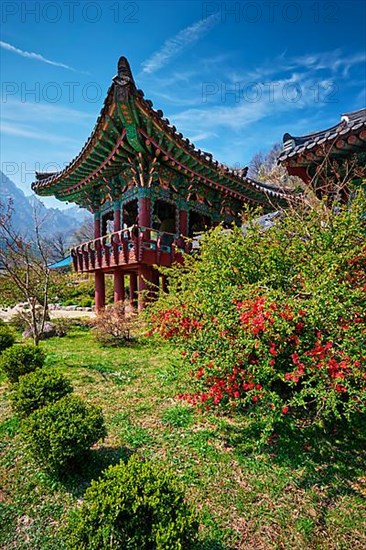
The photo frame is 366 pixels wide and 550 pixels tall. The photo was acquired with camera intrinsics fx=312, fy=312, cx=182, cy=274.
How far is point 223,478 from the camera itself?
289 centimetres

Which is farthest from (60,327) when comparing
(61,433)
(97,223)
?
(61,433)

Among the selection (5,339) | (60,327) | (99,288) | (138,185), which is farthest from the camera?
(99,288)

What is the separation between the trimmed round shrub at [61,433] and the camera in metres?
2.82

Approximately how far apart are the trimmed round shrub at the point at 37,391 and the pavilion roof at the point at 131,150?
5411mm

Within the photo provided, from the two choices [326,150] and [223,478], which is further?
[326,150]

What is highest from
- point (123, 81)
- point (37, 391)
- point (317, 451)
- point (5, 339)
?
point (123, 81)

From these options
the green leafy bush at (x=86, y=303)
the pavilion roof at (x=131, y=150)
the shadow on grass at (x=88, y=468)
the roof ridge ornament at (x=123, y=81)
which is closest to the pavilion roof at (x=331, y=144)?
the pavilion roof at (x=131, y=150)

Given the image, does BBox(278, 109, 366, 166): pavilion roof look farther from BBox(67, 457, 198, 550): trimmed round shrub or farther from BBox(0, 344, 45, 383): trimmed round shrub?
BBox(0, 344, 45, 383): trimmed round shrub

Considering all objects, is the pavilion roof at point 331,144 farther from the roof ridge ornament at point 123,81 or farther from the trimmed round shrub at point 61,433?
the trimmed round shrub at point 61,433

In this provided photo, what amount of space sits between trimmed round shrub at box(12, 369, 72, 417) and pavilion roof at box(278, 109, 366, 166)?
493cm

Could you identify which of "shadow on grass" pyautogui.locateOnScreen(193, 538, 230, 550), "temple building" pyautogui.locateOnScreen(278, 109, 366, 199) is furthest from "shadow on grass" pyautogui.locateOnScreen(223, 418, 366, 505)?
"temple building" pyautogui.locateOnScreen(278, 109, 366, 199)

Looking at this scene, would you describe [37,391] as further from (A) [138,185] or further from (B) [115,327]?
(A) [138,185]

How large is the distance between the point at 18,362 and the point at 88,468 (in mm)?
2944

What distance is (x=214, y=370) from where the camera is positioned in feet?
9.70
